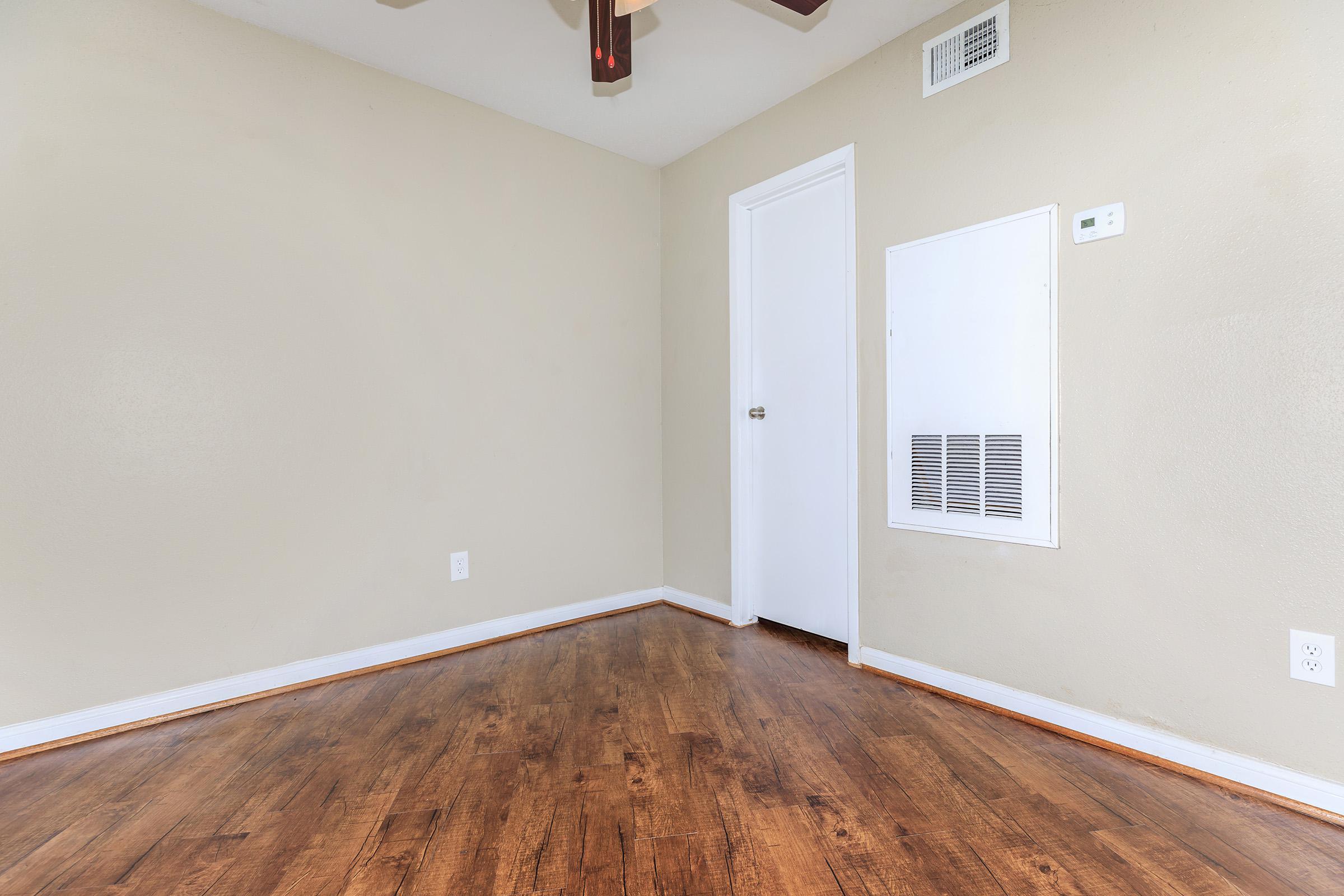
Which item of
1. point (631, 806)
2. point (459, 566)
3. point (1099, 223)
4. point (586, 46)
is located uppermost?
point (586, 46)

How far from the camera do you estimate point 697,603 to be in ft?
10.9

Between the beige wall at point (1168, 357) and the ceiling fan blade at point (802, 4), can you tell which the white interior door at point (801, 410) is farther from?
the ceiling fan blade at point (802, 4)

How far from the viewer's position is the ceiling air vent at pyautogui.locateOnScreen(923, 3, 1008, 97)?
208cm

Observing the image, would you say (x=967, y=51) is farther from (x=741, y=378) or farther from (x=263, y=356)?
(x=263, y=356)

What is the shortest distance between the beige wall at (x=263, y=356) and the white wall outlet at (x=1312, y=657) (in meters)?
2.57

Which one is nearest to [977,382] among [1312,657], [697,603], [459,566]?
[1312,657]

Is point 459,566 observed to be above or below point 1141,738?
above

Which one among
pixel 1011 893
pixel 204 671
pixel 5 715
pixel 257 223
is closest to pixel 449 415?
pixel 257 223

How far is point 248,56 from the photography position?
2.28m

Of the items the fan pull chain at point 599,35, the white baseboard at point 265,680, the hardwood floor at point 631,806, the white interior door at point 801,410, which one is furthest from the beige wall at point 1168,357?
the white baseboard at point 265,680

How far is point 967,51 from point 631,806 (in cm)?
255

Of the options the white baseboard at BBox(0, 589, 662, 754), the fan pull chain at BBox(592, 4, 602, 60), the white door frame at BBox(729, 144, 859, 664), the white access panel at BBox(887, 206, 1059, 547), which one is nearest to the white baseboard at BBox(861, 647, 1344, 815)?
the white access panel at BBox(887, 206, 1059, 547)

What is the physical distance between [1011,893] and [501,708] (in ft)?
5.05

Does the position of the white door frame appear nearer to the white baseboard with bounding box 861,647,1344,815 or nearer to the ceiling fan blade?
the white baseboard with bounding box 861,647,1344,815
